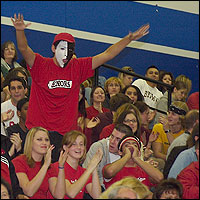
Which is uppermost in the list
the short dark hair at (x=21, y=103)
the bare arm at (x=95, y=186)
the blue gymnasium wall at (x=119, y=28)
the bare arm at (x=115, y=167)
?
the blue gymnasium wall at (x=119, y=28)

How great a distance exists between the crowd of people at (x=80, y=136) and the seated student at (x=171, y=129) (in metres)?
0.01

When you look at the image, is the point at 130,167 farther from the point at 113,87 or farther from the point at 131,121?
the point at 113,87

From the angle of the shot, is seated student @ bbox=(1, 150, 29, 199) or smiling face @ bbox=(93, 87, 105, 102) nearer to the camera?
seated student @ bbox=(1, 150, 29, 199)

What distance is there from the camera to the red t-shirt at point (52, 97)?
587cm

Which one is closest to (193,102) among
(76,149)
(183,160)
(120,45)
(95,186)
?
(120,45)

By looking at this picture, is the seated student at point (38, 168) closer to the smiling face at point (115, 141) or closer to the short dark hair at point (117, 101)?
the smiling face at point (115, 141)

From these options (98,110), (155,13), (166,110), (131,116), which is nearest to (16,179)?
(131,116)

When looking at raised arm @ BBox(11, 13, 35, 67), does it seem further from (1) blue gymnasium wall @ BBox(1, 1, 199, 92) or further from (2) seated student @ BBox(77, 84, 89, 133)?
(1) blue gymnasium wall @ BBox(1, 1, 199, 92)

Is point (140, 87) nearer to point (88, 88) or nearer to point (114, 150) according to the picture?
point (88, 88)

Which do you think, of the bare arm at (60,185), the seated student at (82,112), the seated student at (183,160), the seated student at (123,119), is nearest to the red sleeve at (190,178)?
the seated student at (183,160)

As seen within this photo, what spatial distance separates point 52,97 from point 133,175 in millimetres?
1061

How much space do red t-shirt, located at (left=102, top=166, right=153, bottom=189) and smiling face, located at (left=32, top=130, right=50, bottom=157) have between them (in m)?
0.62

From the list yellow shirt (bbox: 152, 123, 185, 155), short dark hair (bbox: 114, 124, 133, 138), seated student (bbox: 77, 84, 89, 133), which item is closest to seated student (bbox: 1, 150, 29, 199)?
short dark hair (bbox: 114, 124, 133, 138)

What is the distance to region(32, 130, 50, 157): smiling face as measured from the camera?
529 cm
